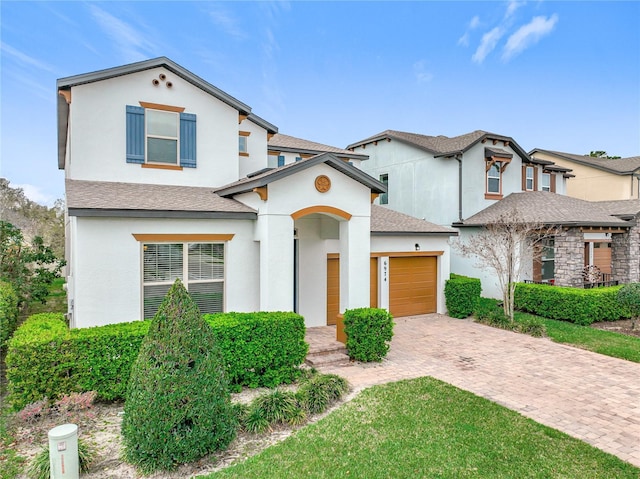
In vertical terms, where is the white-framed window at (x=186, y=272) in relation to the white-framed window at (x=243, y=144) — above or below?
below

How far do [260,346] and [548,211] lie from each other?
1478 centimetres

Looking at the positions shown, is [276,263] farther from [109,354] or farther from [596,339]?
[596,339]

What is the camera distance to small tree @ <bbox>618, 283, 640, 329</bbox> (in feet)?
45.2

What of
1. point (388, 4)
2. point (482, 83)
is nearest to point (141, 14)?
point (388, 4)

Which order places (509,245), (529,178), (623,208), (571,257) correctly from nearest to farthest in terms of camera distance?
(509,245) → (571,257) → (623,208) → (529,178)

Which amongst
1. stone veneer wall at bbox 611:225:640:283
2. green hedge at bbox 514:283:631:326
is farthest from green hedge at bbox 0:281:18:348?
stone veneer wall at bbox 611:225:640:283

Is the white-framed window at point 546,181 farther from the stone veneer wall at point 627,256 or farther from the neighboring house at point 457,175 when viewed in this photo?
the stone veneer wall at point 627,256

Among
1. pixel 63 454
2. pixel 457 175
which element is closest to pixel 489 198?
pixel 457 175

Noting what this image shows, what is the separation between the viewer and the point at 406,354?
10406 millimetres

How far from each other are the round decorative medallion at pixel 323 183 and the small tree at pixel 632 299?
476 inches

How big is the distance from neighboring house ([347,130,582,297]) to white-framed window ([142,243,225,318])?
1254 centimetres

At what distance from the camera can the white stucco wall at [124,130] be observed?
1087 centimetres

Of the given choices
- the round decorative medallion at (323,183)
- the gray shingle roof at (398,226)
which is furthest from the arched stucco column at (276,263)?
the gray shingle roof at (398,226)

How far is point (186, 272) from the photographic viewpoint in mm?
9969
